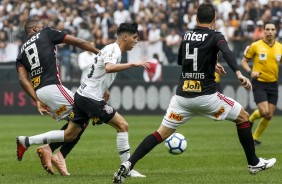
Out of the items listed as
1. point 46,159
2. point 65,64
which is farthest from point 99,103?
point 65,64

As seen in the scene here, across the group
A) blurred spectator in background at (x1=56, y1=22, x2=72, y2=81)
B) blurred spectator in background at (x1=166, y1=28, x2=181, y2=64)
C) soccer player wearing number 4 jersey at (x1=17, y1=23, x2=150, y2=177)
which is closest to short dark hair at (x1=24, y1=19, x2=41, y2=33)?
soccer player wearing number 4 jersey at (x1=17, y1=23, x2=150, y2=177)

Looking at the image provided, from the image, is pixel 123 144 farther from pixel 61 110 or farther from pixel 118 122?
pixel 61 110

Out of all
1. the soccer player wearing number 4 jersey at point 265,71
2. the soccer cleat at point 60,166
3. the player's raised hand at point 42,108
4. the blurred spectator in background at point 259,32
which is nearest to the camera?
the player's raised hand at point 42,108

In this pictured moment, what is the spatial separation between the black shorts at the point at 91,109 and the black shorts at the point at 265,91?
6095 mm

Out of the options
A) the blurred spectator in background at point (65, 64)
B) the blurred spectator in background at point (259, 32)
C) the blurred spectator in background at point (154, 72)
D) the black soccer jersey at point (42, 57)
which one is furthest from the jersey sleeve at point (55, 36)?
the blurred spectator in background at point (65, 64)

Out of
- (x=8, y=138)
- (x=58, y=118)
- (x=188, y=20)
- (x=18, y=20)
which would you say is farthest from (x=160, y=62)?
(x=58, y=118)

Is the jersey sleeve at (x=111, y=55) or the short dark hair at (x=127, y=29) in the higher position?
the short dark hair at (x=127, y=29)

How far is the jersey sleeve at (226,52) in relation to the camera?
410 inches

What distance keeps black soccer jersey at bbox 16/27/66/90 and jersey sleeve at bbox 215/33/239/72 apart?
8.21 ft

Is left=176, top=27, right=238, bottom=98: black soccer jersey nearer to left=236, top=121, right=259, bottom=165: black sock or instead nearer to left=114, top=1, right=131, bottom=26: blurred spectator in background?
left=236, top=121, right=259, bottom=165: black sock

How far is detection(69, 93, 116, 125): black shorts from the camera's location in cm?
1143

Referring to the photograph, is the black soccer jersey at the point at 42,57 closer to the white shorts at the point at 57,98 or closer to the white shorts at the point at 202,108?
the white shorts at the point at 57,98

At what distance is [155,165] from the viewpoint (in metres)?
13.3

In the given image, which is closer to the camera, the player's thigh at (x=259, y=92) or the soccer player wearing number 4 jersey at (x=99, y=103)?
the soccer player wearing number 4 jersey at (x=99, y=103)
